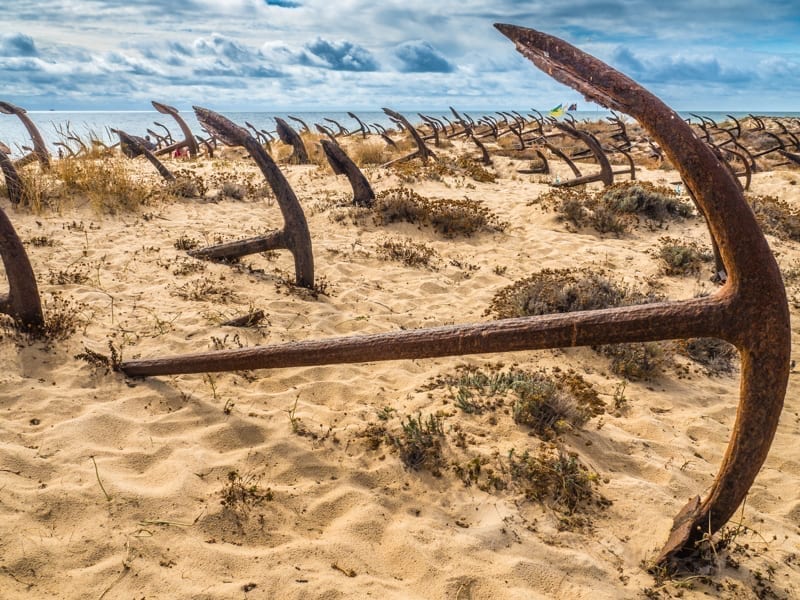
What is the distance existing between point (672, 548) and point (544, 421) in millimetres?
975

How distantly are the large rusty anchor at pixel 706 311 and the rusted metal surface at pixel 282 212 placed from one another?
3042 mm

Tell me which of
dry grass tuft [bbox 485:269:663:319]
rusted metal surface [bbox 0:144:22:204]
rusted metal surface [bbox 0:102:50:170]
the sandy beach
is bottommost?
the sandy beach

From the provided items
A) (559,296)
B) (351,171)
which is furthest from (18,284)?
(351,171)

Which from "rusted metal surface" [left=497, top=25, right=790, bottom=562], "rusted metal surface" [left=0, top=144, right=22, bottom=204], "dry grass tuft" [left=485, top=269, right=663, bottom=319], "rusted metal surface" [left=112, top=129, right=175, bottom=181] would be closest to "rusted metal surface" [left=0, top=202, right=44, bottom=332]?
"rusted metal surface" [left=497, top=25, right=790, bottom=562]

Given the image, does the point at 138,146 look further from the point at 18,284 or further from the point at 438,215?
the point at 18,284

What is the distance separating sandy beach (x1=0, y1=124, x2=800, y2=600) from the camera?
1969 mm

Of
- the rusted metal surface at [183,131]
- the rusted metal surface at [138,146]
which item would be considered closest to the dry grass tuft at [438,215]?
the rusted metal surface at [138,146]

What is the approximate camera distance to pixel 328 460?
2.64 meters

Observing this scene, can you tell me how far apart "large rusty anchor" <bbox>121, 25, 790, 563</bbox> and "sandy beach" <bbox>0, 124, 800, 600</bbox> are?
2.42 ft

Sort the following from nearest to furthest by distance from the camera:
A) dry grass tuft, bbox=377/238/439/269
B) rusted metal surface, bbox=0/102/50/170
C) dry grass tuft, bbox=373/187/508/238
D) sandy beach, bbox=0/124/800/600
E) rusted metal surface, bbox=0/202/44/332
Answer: sandy beach, bbox=0/124/800/600 → rusted metal surface, bbox=0/202/44/332 → dry grass tuft, bbox=377/238/439/269 → dry grass tuft, bbox=373/187/508/238 → rusted metal surface, bbox=0/102/50/170

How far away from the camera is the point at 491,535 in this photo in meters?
2.20

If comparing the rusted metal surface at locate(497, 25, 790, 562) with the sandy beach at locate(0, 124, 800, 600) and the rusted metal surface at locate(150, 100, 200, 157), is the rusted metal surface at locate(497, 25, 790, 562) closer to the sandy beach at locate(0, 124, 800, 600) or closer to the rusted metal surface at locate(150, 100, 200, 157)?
the sandy beach at locate(0, 124, 800, 600)

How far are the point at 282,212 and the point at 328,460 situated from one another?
2663 mm

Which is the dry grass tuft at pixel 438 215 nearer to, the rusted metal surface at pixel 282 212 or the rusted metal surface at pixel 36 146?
the rusted metal surface at pixel 282 212
